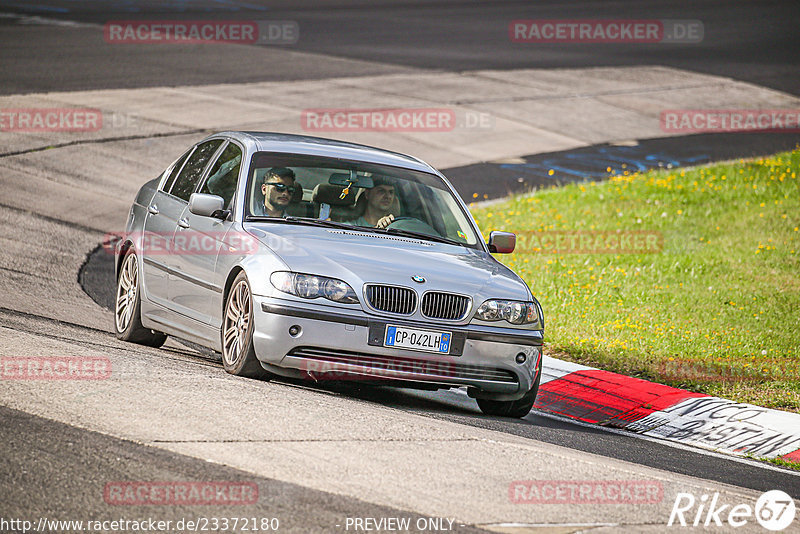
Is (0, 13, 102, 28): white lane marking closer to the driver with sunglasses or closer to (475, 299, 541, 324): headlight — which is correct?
the driver with sunglasses

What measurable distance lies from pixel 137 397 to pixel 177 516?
5.73 ft

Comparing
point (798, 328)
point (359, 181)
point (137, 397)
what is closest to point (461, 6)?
point (798, 328)

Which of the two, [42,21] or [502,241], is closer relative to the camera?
[502,241]

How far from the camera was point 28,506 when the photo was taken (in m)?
4.67

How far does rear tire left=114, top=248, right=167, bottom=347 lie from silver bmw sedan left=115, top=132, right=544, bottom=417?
0.02m

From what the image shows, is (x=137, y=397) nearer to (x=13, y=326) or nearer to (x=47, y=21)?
(x=13, y=326)

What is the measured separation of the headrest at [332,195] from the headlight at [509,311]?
59.5 inches

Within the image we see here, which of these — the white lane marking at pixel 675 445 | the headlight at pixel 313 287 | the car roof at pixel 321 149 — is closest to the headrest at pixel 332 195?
the car roof at pixel 321 149

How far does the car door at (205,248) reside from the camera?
26.3 feet

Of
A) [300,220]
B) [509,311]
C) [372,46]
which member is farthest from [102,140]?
[372,46]

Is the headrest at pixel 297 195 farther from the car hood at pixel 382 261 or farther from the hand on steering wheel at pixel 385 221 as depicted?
the hand on steering wheel at pixel 385 221

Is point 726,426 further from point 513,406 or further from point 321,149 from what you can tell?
point 321,149

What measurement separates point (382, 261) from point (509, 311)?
90cm

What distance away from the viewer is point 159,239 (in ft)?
29.2
